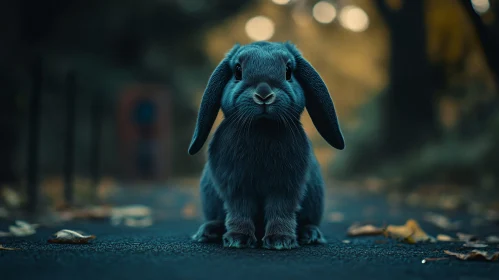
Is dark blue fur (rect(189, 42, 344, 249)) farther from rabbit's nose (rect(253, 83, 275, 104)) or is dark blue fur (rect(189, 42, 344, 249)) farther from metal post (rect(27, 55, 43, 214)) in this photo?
metal post (rect(27, 55, 43, 214))

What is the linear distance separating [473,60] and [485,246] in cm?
767

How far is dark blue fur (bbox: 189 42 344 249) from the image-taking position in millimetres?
3879

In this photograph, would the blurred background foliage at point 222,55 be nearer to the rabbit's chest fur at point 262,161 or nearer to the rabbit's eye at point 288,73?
the rabbit's chest fur at point 262,161

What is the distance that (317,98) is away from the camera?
4172 mm

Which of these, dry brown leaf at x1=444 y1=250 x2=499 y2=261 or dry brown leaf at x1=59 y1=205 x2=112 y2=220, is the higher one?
dry brown leaf at x1=59 y1=205 x2=112 y2=220

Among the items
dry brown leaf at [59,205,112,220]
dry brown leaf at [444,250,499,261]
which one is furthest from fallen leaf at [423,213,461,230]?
dry brown leaf at [59,205,112,220]

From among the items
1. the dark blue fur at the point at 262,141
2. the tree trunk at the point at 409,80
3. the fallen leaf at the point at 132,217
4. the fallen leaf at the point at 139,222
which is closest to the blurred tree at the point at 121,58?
the tree trunk at the point at 409,80

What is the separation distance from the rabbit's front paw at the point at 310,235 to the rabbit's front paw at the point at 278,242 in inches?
14.2

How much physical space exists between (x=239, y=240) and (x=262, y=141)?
69cm

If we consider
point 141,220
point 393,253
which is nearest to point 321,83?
point 393,253

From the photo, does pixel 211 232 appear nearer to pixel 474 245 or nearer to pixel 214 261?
pixel 214 261

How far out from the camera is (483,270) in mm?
3328

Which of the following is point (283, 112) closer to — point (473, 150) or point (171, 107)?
point (473, 150)

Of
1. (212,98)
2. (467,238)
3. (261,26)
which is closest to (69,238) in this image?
(212,98)
